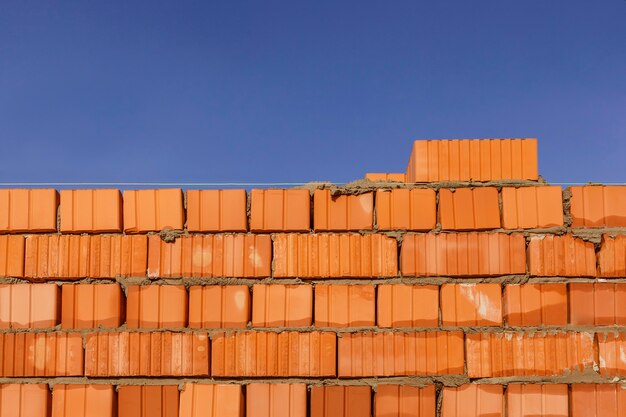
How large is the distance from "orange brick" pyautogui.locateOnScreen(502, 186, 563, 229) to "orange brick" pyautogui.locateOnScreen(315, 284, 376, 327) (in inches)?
41.1

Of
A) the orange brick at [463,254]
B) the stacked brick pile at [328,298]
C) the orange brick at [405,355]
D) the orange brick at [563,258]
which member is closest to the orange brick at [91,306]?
the stacked brick pile at [328,298]

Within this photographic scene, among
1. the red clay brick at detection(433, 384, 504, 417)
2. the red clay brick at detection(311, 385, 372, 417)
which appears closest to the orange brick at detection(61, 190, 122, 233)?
the red clay brick at detection(311, 385, 372, 417)

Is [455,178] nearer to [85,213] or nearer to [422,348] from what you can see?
[422,348]

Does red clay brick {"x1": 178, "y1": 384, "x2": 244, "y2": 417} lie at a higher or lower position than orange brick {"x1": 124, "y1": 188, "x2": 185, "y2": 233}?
lower

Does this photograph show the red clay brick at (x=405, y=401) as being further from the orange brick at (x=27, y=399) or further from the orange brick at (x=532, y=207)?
the orange brick at (x=27, y=399)

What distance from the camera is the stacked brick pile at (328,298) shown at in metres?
3.42

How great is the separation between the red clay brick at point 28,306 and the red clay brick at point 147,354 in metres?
0.32

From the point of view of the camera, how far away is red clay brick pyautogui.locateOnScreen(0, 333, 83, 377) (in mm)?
3473

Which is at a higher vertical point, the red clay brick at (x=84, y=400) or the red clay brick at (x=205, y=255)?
the red clay brick at (x=205, y=255)

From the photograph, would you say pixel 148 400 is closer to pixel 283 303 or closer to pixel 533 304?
pixel 283 303

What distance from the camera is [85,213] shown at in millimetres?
3545

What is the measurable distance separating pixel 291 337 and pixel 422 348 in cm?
85

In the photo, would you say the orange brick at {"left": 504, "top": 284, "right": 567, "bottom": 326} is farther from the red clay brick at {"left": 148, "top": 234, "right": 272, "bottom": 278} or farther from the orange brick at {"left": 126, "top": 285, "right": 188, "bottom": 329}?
the orange brick at {"left": 126, "top": 285, "right": 188, "bottom": 329}

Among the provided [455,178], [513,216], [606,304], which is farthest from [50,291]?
[606,304]
